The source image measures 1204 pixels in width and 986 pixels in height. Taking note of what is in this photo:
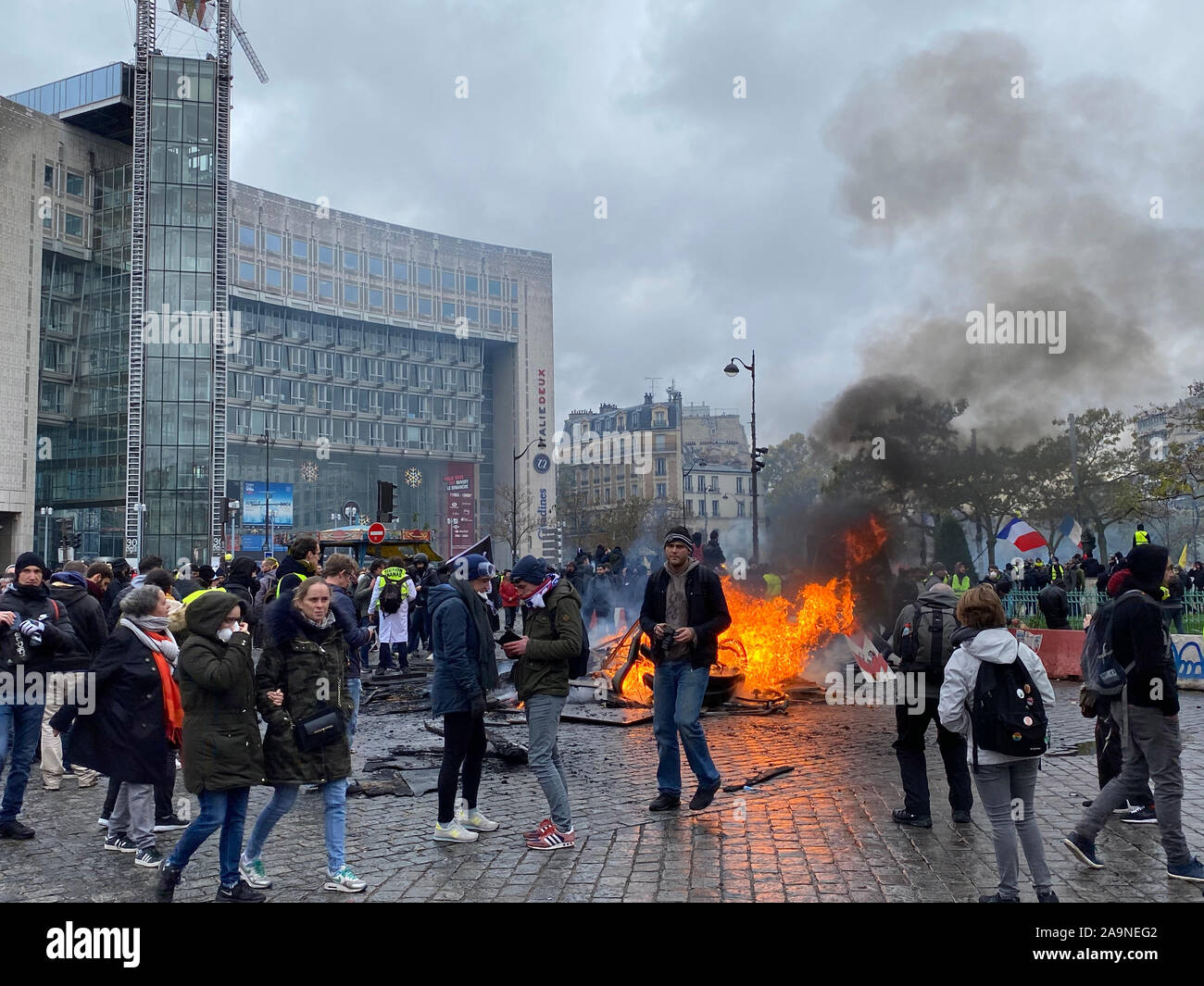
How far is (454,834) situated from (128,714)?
7.06 feet

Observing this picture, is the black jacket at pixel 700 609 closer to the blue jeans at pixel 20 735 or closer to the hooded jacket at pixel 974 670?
the hooded jacket at pixel 974 670

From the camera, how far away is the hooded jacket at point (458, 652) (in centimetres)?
629

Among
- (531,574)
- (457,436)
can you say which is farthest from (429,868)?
(457,436)

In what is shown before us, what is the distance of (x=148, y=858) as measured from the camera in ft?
19.7

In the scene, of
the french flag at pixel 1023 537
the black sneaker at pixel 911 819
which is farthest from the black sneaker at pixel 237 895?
the french flag at pixel 1023 537

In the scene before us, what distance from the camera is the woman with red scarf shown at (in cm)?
602

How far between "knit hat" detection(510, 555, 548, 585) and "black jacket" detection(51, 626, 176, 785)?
231cm

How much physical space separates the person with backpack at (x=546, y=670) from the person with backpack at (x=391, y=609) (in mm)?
9764

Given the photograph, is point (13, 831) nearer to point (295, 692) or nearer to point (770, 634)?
point (295, 692)

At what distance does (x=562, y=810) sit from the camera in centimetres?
620

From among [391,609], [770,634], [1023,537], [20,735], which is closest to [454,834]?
[20,735]

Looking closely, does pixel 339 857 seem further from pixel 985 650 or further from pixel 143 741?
pixel 985 650

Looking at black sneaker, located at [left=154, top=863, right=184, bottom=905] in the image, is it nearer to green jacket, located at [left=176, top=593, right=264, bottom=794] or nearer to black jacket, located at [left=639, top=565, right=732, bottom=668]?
green jacket, located at [left=176, top=593, right=264, bottom=794]

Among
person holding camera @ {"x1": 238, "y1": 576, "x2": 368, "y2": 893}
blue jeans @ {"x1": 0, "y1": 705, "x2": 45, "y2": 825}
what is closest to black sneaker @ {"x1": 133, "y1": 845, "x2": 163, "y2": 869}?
person holding camera @ {"x1": 238, "y1": 576, "x2": 368, "y2": 893}
